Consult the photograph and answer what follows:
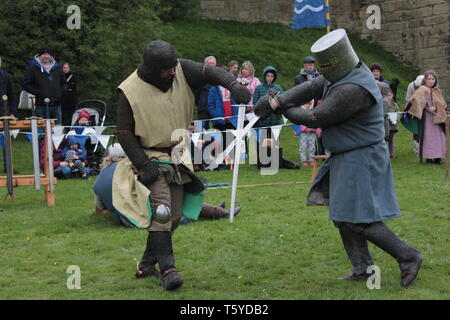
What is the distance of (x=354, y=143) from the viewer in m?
5.27

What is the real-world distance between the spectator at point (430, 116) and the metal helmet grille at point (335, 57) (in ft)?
27.9

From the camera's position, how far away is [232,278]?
5.86 meters

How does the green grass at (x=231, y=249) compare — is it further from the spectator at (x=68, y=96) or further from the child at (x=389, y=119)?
the spectator at (x=68, y=96)

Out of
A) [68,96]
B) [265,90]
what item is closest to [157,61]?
[265,90]

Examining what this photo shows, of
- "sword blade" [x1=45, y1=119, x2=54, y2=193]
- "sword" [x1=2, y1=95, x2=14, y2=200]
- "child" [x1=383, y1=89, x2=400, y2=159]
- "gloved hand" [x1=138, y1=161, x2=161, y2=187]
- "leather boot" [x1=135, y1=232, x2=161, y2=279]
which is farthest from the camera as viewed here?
"child" [x1=383, y1=89, x2=400, y2=159]

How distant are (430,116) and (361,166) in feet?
29.0

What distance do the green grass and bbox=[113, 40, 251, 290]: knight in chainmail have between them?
50 centimetres

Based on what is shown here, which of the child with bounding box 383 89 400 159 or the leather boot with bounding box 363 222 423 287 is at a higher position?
the child with bounding box 383 89 400 159

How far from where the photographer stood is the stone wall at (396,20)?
2380cm

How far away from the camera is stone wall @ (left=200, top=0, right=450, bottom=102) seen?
78.1 feet

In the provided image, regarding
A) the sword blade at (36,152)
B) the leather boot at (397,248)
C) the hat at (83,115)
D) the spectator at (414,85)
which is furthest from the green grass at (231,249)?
the spectator at (414,85)

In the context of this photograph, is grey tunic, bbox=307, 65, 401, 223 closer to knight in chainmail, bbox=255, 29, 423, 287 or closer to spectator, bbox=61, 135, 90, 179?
knight in chainmail, bbox=255, 29, 423, 287

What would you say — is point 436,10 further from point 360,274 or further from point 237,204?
point 360,274

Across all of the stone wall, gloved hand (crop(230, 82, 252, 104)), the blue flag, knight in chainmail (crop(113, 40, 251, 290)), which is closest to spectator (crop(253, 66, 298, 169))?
the blue flag
